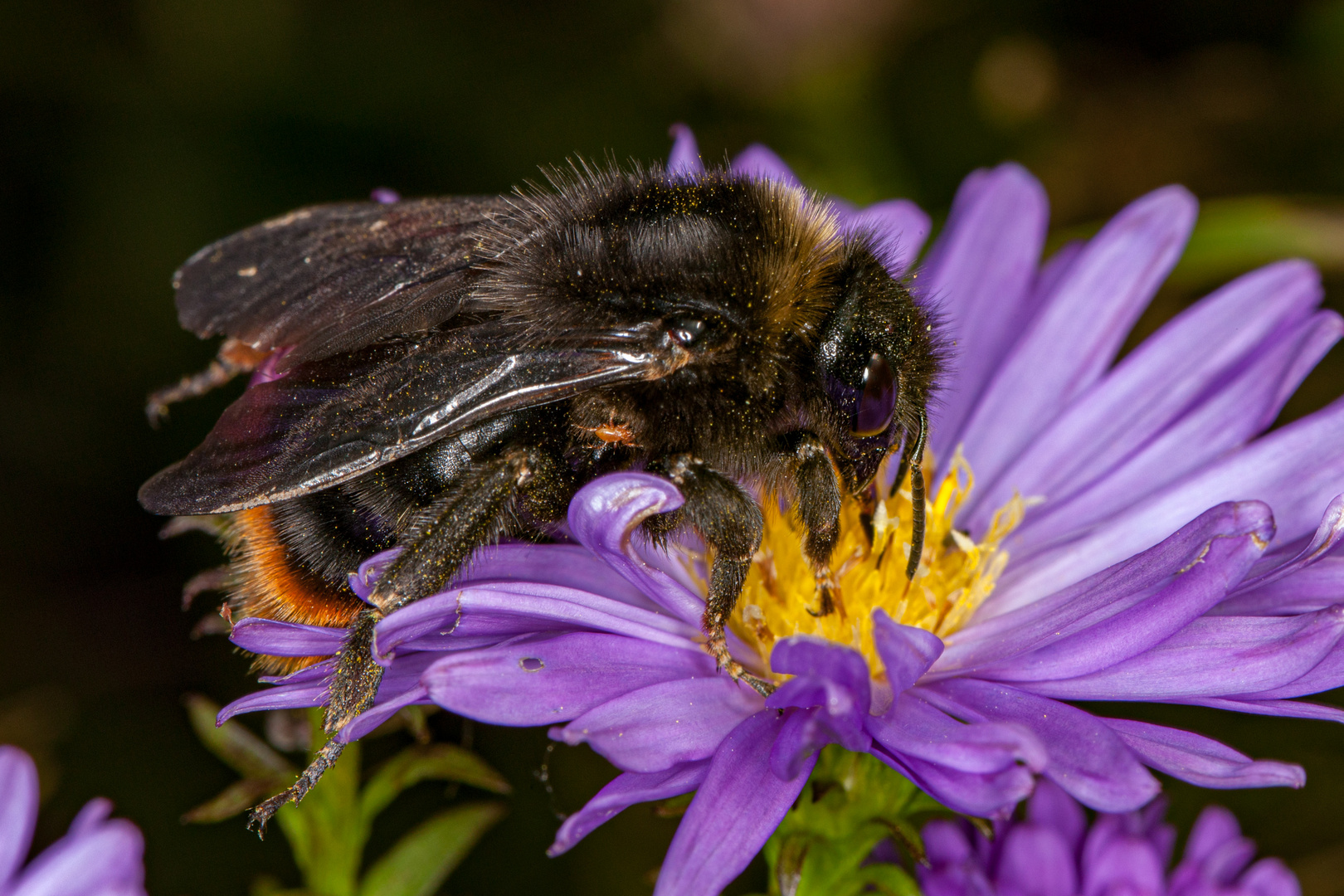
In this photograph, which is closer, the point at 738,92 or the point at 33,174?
the point at 33,174

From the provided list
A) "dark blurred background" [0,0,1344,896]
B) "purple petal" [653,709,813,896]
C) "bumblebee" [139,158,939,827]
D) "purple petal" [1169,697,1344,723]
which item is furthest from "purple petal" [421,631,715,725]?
"dark blurred background" [0,0,1344,896]

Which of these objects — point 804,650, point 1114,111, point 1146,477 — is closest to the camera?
point 804,650

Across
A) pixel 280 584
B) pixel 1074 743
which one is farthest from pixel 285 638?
pixel 1074 743

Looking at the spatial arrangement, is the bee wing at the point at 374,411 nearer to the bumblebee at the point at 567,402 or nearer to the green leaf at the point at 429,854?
the bumblebee at the point at 567,402

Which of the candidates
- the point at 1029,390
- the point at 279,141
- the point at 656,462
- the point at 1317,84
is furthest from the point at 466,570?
the point at 1317,84

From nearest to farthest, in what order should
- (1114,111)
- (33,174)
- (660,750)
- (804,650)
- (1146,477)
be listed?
1. (804,650)
2. (660,750)
3. (1146,477)
4. (33,174)
5. (1114,111)

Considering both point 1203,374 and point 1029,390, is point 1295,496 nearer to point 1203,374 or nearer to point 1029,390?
point 1203,374

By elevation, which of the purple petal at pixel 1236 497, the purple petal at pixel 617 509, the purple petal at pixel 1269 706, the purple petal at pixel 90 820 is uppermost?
the purple petal at pixel 1236 497

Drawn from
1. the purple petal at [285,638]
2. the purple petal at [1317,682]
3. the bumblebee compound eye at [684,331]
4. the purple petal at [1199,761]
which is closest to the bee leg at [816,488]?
the bumblebee compound eye at [684,331]
